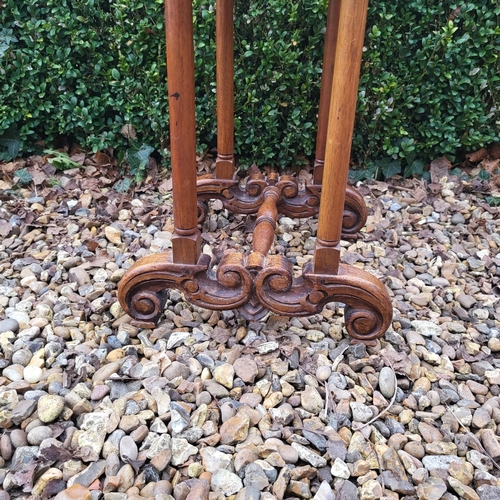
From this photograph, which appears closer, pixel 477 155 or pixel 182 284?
pixel 182 284

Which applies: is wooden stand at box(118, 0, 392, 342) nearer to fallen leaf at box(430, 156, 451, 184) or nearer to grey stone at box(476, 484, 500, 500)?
grey stone at box(476, 484, 500, 500)

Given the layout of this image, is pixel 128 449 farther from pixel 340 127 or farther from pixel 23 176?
pixel 23 176

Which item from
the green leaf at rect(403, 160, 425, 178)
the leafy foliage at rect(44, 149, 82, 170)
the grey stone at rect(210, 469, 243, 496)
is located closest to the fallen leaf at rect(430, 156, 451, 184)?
the green leaf at rect(403, 160, 425, 178)

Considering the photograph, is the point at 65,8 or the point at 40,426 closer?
the point at 40,426

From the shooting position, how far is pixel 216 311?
1.74 metres

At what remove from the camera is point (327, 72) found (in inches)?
78.8

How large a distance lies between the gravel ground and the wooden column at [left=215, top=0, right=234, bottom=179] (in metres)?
0.38

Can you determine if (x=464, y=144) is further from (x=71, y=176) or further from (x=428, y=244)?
(x=71, y=176)

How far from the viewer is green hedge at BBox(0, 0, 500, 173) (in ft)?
8.48

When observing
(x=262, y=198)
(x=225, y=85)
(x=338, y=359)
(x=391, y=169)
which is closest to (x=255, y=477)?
(x=338, y=359)

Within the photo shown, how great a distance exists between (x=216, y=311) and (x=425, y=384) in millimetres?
702

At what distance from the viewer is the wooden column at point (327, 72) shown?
1886 millimetres

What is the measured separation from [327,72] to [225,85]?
0.41m

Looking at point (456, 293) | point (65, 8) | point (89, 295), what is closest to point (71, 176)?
point (65, 8)
